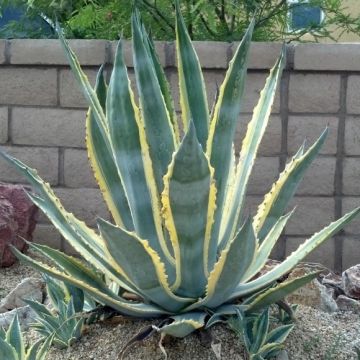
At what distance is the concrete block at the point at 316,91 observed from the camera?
14.9 ft

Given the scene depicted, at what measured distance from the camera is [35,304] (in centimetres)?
269

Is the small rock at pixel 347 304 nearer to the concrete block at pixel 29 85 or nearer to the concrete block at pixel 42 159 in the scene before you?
the concrete block at pixel 42 159

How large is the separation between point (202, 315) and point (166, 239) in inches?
10.1

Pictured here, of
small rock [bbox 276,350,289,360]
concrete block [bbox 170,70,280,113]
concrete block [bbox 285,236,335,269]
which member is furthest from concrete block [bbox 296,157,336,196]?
small rock [bbox 276,350,289,360]

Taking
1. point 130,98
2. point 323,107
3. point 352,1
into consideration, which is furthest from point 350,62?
point 352,1

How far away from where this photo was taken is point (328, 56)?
450 cm

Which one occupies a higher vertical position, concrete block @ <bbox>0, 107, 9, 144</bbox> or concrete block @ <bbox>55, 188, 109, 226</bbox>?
concrete block @ <bbox>0, 107, 9, 144</bbox>

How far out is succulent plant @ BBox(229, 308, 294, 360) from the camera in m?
2.43

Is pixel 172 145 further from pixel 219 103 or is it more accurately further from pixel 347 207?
pixel 347 207

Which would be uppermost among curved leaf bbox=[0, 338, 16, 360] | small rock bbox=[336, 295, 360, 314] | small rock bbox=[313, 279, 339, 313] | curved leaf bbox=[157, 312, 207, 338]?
curved leaf bbox=[157, 312, 207, 338]

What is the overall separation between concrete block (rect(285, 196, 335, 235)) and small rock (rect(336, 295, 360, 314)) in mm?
1176

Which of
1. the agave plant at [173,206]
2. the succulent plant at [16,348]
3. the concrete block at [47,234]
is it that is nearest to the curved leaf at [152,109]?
the agave plant at [173,206]

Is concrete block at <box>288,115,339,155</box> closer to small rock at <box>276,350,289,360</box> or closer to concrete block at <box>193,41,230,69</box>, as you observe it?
concrete block at <box>193,41,230,69</box>

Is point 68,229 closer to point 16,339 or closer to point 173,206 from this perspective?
point 16,339
